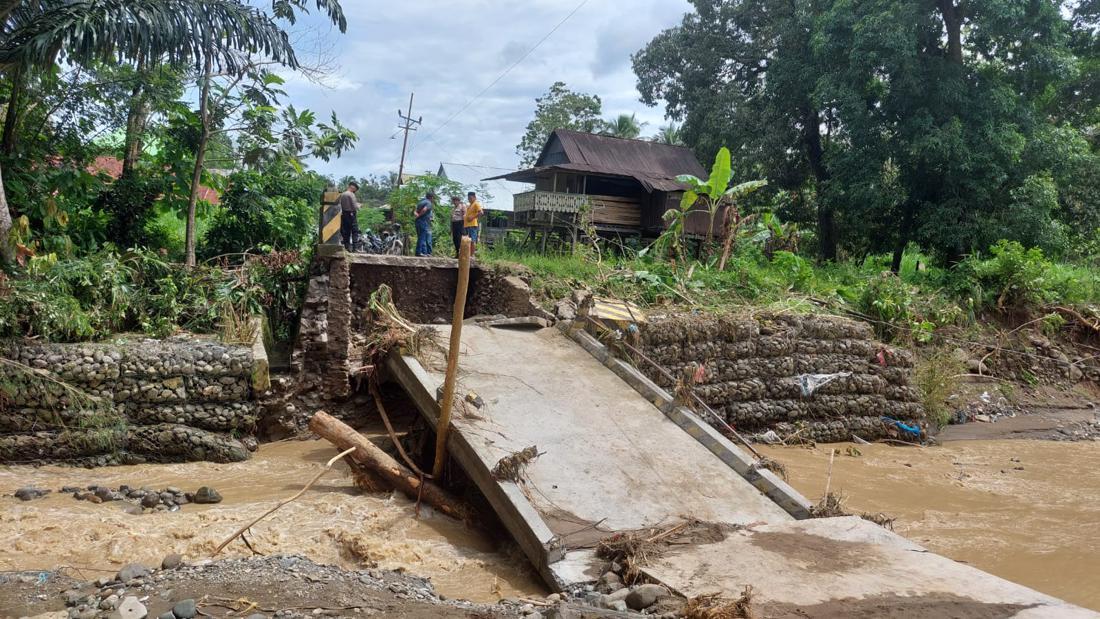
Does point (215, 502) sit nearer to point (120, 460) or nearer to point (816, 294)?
point (120, 460)

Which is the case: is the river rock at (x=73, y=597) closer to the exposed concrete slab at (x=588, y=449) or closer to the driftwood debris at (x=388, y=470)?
the driftwood debris at (x=388, y=470)

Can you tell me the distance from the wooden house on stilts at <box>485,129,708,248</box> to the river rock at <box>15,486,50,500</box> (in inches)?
614

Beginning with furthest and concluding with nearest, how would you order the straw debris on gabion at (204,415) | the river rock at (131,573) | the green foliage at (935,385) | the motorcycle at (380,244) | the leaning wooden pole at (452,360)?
the motorcycle at (380,244)
the green foliage at (935,385)
the straw debris on gabion at (204,415)
the leaning wooden pole at (452,360)
the river rock at (131,573)

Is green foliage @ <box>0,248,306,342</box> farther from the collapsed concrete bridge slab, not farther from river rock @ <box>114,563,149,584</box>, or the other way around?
river rock @ <box>114,563,149,584</box>

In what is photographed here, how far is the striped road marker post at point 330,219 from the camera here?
1003 cm

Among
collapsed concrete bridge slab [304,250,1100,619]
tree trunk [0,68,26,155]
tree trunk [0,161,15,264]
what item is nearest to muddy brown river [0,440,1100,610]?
collapsed concrete bridge slab [304,250,1100,619]

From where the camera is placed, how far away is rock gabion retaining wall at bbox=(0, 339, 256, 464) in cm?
726

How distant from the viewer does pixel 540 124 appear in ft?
114

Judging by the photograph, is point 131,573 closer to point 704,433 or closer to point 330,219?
point 704,433

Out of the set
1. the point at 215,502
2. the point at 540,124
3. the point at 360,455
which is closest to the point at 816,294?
the point at 360,455

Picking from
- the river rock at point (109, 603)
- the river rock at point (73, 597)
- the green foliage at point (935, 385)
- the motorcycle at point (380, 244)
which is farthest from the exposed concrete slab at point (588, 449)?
the green foliage at point (935, 385)

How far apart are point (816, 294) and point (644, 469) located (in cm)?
739

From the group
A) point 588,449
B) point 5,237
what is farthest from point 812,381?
point 5,237

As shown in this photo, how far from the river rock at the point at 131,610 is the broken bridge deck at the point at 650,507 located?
2.34 meters
